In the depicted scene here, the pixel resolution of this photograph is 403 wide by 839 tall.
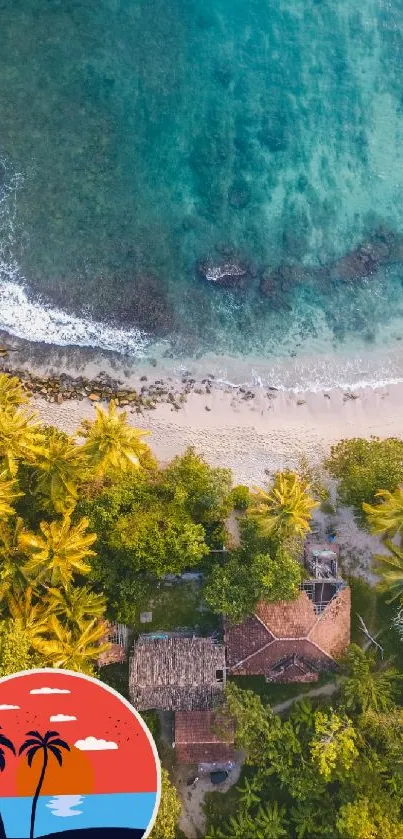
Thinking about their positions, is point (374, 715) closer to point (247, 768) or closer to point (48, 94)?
point (247, 768)

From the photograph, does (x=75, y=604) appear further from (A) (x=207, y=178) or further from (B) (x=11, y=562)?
(A) (x=207, y=178)

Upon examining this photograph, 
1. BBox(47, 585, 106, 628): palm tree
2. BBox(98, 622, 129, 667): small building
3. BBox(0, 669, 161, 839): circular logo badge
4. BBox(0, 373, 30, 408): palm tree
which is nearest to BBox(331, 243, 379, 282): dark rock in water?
BBox(0, 373, 30, 408): palm tree

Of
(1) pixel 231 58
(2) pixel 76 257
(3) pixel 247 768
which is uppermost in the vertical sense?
(1) pixel 231 58

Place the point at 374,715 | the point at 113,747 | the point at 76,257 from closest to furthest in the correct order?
the point at 113,747 < the point at 374,715 < the point at 76,257

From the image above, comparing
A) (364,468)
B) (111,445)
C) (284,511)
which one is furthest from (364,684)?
(111,445)

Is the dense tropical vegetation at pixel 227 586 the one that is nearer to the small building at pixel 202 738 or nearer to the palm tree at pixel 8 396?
the palm tree at pixel 8 396

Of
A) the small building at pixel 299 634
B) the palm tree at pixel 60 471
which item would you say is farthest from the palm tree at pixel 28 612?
the small building at pixel 299 634

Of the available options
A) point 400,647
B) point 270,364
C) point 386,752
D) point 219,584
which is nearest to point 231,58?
point 270,364
